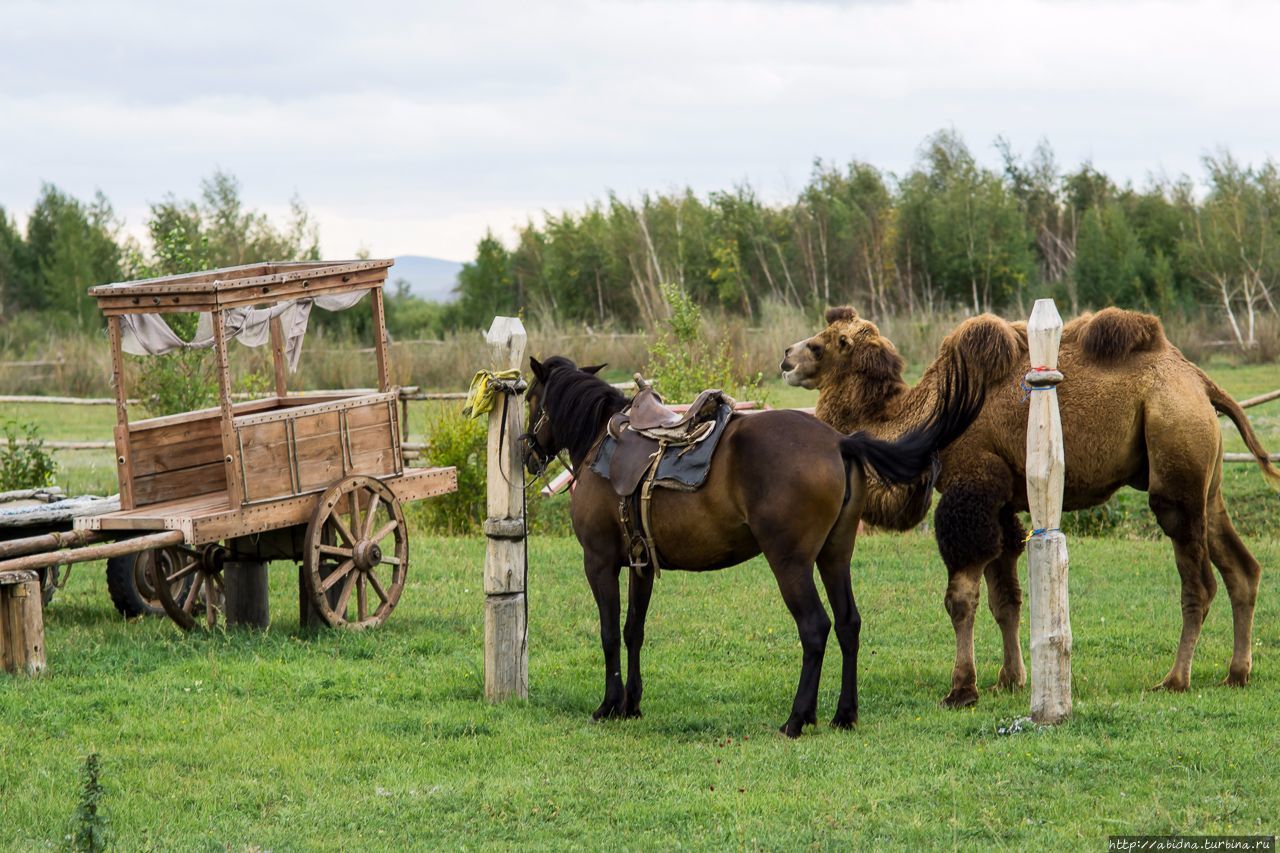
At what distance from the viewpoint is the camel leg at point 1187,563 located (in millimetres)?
7012

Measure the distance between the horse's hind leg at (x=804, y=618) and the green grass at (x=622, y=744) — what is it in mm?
189

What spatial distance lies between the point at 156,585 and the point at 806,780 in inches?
220

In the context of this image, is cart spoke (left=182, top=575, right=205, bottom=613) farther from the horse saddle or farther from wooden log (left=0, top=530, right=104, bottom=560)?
the horse saddle

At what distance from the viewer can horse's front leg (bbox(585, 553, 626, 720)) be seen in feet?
22.5

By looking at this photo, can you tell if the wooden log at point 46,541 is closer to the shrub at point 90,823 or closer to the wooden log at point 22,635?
the wooden log at point 22,635

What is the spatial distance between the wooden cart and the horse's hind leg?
3.84 metres

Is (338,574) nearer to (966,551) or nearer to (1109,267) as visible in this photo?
(966,551)

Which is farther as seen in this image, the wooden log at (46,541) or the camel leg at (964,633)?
the wooden log at (46,541)

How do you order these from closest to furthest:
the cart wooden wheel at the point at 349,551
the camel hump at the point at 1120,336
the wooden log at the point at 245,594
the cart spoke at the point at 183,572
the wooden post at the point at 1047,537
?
the wooden post at the point at 1047,537 < the camel hump at the point at 1120,336 < the cart wooden wheel at the point at 349,551 < the wooden log at the point at 245,594 < the cart spoke at the point at 183,572

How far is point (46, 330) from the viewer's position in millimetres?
36688

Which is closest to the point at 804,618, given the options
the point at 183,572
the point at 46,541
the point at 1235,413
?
the point at 1235,413

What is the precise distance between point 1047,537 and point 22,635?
232 inches

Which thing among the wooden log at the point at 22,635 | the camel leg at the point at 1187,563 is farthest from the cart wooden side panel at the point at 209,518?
the camel leg at the point at 1187,563

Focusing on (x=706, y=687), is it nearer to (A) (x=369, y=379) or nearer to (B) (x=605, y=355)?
(B) (x=605, y=355)
